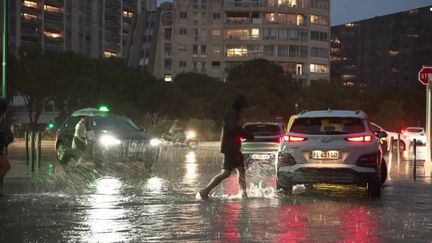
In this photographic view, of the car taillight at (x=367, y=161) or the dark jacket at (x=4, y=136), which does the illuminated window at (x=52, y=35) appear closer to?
the dark jacket at (x=4, y=136)

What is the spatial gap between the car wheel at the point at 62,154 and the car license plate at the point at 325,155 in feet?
42.1

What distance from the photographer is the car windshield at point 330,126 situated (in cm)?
1330

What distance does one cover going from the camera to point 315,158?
42.8 ft

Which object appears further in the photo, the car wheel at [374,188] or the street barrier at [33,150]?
the street barrier at [33,150]

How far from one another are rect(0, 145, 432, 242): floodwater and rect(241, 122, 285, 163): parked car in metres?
4.55

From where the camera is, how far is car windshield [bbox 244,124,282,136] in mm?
22266

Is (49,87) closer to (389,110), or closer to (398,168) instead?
(389,110)

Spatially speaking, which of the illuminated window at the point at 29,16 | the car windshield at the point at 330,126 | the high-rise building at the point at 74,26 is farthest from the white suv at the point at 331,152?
the illuminated window at the point at 29,16

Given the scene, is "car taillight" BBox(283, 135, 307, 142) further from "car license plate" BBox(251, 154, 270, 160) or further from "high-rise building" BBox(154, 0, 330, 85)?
"high-rise building" BBox(154, 0, 330, 85)

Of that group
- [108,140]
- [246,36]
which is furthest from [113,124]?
[246,36]

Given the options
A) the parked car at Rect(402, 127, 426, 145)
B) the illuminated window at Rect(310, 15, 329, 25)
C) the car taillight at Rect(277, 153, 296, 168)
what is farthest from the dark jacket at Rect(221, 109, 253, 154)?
the illuminated window at Rect(310, 15, 329, 25)

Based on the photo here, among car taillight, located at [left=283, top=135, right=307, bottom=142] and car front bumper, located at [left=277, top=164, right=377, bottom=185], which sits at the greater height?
car taillight, located at [left=283, top=135, right=307, bottom=142]

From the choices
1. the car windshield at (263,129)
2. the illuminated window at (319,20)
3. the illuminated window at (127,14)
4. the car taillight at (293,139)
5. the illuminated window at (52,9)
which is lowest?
the car windshield at (263,129)

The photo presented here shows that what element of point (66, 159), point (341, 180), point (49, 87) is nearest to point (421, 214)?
point (341, 180)
